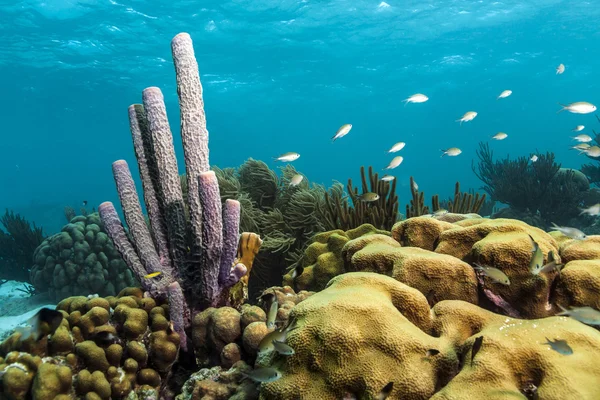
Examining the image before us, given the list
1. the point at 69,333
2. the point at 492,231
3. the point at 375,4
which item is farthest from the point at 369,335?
the point at 375,4

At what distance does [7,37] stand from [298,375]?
106 ft

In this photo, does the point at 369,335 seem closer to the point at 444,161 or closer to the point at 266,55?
the point at 266,55

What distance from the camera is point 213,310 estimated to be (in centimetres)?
321

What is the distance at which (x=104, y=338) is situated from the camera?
111 inches

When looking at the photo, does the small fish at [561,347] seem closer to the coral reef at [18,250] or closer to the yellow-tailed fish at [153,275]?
the yellow-tailed fish at [153,275]

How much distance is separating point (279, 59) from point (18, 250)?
28472mm

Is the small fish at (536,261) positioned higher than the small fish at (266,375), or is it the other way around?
the small fish at (536,261)

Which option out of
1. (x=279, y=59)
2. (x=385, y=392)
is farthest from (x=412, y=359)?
(x=279, y=59)

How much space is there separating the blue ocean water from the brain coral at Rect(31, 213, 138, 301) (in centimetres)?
1876

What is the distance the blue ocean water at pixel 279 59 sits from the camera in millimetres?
23688

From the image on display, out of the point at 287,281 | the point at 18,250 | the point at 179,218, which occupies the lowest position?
the point at 18,250

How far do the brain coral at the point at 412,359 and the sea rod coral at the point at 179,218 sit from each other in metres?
1.50

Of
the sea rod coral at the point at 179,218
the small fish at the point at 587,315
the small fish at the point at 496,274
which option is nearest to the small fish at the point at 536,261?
the small fish at the point at 496,274

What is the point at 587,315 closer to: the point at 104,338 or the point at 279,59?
the point at 104,338
